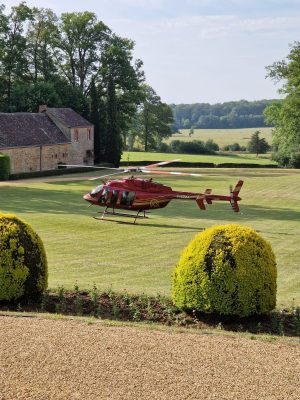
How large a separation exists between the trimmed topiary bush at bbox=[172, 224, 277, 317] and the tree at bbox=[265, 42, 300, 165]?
68.6m

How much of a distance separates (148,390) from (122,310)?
4436mm

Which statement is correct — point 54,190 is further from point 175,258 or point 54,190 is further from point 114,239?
point 175,258

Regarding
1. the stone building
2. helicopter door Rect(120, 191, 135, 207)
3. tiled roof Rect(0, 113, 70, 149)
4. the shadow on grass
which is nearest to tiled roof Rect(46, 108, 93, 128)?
the stone building

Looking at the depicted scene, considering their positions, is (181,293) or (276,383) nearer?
(276,383)

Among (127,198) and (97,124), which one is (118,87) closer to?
(97,124)

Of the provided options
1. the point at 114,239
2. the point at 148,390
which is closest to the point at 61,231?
the point at 114,239

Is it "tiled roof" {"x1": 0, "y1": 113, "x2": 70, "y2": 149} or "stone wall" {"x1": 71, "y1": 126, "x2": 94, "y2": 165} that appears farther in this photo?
"stone wall" {"x1": 71, "y1": 126, "x2": 94, "y2": 165}

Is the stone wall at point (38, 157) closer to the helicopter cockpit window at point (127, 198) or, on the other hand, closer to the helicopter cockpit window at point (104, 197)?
the helicopter cockpit window at point (104, 197)

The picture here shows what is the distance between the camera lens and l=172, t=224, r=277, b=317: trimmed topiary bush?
39.1 ft

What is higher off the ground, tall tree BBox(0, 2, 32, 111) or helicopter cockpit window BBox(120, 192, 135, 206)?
tall tree BBox(0, 2, 32, 111)

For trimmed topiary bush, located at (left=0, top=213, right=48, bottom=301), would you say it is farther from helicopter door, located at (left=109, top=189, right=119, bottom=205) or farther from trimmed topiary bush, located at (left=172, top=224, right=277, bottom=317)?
helicopter door, located at (left=109, top=189, right=119, bottom=205)

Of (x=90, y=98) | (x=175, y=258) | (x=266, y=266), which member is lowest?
(x=175, y=258)

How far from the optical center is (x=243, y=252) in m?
12.1

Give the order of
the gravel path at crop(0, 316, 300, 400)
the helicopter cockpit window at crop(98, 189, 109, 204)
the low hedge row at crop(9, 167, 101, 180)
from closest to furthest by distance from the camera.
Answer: the gravel path at crop(0, 316, 300, 400)
the helicopter cockpit window at crop(98, 189, 109, 204)
the low hedge row at crop(9, 167, 101, 180)
